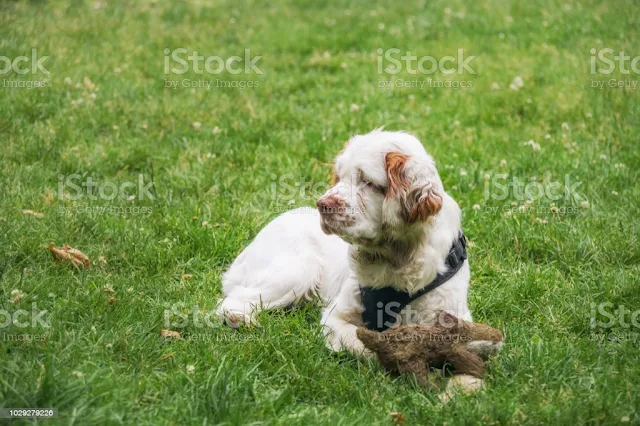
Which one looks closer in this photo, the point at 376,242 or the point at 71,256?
the point at 376,242

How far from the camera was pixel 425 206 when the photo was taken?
12.5ft

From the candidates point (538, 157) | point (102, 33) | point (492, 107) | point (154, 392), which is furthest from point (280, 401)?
point (102, 33)

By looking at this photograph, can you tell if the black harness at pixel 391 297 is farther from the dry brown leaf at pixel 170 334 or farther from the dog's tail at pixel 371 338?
the dry brown leaf at pixel 170 334

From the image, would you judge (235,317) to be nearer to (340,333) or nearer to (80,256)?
(340,333)

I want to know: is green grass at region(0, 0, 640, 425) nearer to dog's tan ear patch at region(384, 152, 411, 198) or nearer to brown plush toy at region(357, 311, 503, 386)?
brown plush toy at region(357, 311, 503, 386)

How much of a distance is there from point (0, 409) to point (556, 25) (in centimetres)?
915

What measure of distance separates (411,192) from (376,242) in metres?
0.34

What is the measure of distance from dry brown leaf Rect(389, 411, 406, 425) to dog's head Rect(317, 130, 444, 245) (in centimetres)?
87

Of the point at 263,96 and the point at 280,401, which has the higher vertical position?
the point at 280,401

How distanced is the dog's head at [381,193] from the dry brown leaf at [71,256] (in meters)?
1.91

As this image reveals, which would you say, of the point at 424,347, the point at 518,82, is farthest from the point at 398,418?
the point at 518,82

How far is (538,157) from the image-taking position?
6805 millimetres

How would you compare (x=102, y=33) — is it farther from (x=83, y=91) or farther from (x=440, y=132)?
(x=440, y=132)

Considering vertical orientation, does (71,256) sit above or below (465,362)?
below
